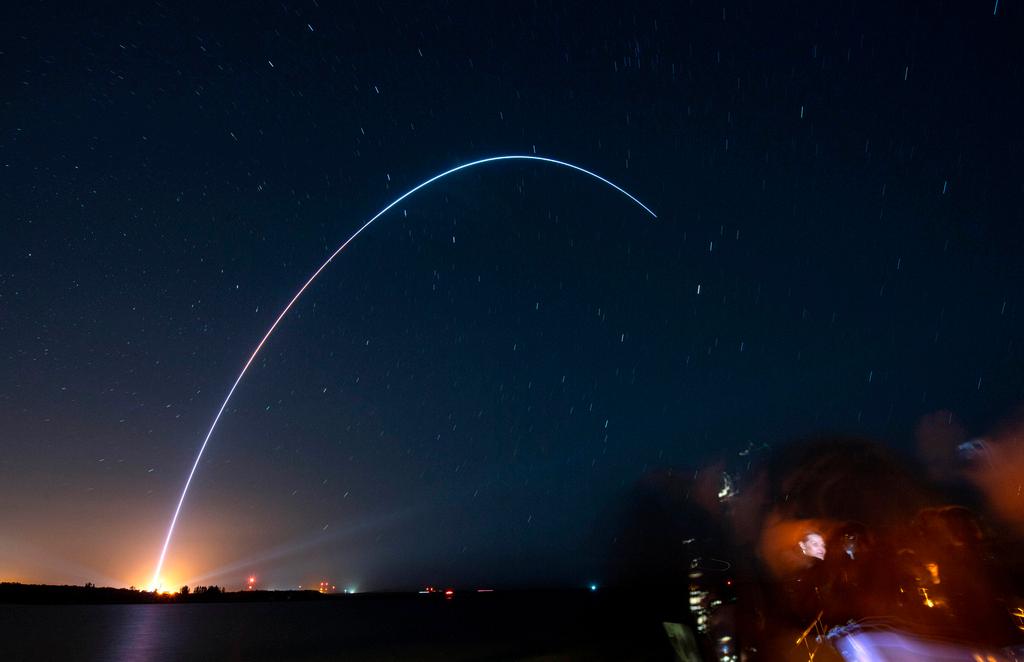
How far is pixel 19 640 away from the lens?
224ft

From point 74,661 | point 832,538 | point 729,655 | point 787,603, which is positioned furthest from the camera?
Answer: point 74,661

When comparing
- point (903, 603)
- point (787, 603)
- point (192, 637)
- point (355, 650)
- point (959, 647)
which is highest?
point (192, 637)

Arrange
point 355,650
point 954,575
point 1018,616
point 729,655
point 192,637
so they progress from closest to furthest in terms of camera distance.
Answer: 1. point 1018,616
2. point 954,575
3. point 729,655
4. point 355,650
5. point 192,637

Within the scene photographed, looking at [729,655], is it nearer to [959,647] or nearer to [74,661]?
[959,647]

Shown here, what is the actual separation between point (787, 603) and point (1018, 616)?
14.3ft

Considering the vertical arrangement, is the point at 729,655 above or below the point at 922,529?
below

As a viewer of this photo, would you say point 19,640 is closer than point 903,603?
No

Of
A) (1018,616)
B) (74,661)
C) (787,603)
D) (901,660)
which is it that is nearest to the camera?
(901,660)

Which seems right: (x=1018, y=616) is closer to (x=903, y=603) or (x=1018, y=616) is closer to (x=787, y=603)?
(x=903, y=603)

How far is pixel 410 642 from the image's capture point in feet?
219

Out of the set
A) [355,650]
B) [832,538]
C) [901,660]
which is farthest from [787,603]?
[355,650]

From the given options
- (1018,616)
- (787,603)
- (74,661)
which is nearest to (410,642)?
(74,661)

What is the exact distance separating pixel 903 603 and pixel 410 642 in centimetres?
7075

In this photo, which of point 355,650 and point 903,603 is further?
point 355,650
